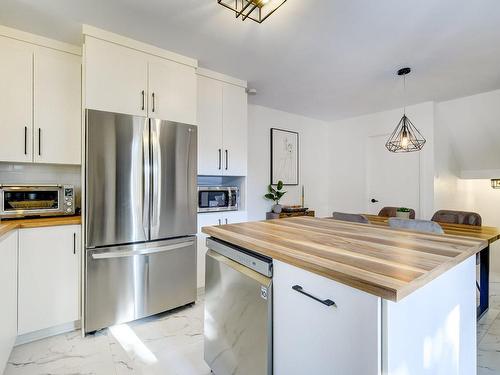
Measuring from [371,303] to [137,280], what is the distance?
192cm

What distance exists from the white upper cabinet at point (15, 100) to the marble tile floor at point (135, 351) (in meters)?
1.45

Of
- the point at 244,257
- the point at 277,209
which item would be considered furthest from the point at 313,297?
the point at 277,209

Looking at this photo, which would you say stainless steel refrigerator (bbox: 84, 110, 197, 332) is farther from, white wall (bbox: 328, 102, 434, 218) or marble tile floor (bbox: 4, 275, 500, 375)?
white wall (bbox: 328, 102, 434, 218)

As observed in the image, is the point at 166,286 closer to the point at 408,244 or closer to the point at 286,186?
the point at 408,244

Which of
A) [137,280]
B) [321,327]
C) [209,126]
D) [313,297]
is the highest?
[209,126]

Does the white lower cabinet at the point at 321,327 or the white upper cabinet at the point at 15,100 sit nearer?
the white lower cabinet at the point at 321,327

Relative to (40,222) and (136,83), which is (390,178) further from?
(40,222)

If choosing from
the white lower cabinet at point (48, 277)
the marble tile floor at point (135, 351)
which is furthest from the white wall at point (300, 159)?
the white lower cabinet at point (48, 277)

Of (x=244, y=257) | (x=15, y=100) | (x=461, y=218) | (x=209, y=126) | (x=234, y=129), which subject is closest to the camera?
(x=244, y=257)

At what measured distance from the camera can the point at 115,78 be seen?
207 centimetres

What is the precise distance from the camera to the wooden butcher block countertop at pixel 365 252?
75cm

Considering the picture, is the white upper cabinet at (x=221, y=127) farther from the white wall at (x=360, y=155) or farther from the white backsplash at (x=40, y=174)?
the white wall at (x=360, y=155)

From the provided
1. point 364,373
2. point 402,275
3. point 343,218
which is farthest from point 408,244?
point 343,218

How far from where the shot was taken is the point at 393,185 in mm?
4184
